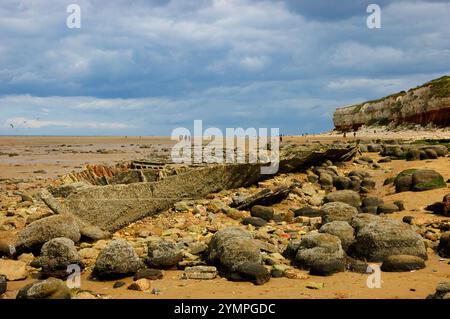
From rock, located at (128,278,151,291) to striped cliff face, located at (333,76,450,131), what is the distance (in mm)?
43872

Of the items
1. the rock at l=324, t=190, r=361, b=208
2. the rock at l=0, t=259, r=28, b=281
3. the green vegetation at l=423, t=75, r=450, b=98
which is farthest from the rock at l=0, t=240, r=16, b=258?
the green vegetation at l=423, t=75, r=450, b=98

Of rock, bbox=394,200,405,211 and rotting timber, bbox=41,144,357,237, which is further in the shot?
rock, bbox=394,200,405,211

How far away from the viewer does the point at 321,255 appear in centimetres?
692

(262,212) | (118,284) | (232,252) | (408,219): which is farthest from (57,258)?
(408,219)

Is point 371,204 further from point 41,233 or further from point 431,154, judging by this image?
point 431,154

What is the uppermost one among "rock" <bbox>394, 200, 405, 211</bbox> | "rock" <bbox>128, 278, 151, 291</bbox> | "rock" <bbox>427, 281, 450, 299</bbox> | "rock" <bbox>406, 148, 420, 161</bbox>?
"rock" <bbox>406, 148, 420, 161</bbox>

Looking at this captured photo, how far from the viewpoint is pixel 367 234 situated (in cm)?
756

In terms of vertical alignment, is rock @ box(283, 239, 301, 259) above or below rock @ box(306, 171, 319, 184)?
below

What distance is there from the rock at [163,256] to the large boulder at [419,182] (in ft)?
27.5

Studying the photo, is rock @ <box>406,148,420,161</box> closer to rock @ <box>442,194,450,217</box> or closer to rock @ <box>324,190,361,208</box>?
rock @ <box>324,190,361,208</box>

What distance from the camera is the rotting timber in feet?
29.7

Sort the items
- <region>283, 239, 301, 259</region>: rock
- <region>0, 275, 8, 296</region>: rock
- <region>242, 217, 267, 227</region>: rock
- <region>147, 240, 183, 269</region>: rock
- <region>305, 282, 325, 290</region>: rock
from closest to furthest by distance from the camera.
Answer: <region>305, 282, 325, 290</region>: rock → <region>0, 275, 8, 296</region>: rock → <region>147, 240, 183, 269</region>: rock → <region>283, 239, 301, 259</region>: rock → <region>242, 217, 267, 227</region>: rock

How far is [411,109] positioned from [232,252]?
49097 mm

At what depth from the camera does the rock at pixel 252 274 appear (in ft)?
20.9
